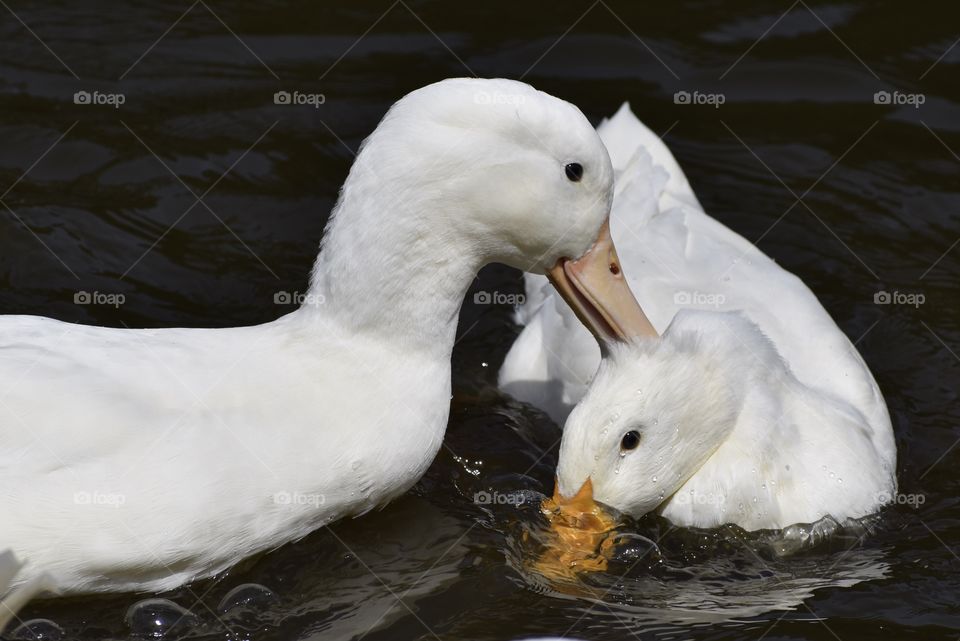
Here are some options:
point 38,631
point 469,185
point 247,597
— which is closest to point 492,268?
point 469,185

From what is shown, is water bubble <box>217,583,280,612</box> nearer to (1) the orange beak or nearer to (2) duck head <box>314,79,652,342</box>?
(1) the orange beak

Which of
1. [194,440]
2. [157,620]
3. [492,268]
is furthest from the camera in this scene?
[492,268]

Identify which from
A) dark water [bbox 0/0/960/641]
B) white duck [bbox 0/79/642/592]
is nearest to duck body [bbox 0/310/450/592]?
white duck [bbox 0/79/642/592]

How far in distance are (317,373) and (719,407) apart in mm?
1465

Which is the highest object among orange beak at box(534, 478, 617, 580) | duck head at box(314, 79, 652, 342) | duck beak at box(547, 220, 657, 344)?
duck head at box(314, 79, 652, 342)

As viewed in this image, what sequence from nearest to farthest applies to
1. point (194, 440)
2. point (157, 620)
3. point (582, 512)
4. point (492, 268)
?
point (194, 440) < point (157, 620) < point (582, 512) < point (492, 268)

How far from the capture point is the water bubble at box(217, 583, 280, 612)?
504 cm

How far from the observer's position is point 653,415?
17.1 feet

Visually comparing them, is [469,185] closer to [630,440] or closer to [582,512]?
[630,440]

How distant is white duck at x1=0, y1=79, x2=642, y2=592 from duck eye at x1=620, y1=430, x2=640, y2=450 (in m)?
0.38

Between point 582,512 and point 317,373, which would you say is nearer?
point 317,373

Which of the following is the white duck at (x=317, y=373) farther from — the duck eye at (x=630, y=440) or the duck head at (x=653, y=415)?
the duck eye at (x=630, y=440)

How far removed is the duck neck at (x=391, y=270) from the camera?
16.0 feet

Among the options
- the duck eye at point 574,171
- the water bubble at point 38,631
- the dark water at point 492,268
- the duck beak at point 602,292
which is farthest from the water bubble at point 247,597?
the duck eye at point 574,171
